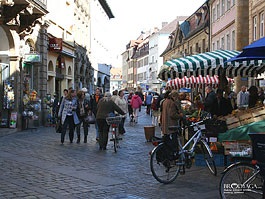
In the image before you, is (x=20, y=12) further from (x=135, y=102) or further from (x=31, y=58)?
(x=135, y=102)

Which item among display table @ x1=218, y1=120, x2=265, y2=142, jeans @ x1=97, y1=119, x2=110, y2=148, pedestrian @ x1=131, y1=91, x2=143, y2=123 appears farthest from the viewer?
pedestrian @ x1=131, y1=91, x2=143, y2=123

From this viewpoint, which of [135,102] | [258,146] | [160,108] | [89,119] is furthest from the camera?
[135,102]

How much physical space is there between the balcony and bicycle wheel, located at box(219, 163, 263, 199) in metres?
13.0

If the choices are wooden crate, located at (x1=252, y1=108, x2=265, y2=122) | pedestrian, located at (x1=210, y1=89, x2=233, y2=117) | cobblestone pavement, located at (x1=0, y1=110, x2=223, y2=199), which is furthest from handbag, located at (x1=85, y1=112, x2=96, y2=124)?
wooden crate, located at (x1=252, y1=108, x2=265, y2=122)

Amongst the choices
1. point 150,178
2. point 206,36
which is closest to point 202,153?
point 150,178

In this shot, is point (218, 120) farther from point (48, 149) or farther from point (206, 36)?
point (206, 36)

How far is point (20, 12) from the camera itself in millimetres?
18688

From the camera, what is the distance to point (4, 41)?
756 inches

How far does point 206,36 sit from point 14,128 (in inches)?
1269

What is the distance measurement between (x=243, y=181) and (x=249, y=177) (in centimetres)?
10

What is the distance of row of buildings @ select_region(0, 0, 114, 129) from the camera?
1888 centimetres

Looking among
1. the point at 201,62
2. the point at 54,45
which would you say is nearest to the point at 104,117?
the point at 201,62

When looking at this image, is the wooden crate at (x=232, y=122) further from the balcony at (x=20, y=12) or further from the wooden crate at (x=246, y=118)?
the balcony at (x=20, y=12)

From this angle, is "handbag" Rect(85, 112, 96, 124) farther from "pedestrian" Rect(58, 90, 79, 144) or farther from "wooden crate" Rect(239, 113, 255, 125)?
"wooden crate" Rect(239, 113, 255, 125)
